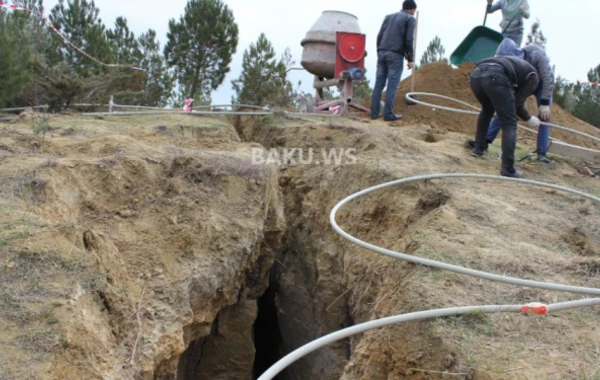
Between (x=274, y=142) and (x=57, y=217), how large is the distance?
4.15 meters

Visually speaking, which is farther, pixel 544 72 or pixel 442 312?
pixel 544 72

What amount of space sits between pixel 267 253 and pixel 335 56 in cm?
441

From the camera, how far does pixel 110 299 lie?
143 inches

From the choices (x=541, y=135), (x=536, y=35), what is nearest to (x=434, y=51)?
(x=536, y=35)

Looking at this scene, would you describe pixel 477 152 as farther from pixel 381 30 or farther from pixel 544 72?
pixel 381 30

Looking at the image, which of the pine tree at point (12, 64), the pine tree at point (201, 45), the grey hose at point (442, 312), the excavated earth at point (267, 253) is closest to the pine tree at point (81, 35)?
the pine tree at point (201, 45)

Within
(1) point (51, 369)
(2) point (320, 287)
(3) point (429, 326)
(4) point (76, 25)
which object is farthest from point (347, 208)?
(4) point (76, 25)

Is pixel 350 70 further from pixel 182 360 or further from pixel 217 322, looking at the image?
pixel 182 360

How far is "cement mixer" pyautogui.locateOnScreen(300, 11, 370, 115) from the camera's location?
9.08 meters

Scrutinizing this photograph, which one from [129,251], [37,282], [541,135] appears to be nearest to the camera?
[37,282]

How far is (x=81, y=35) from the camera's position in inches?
589

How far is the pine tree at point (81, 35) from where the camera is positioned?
46.9ft

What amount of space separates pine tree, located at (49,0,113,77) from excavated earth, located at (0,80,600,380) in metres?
7.12

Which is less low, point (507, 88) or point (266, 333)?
point (507, 88)
